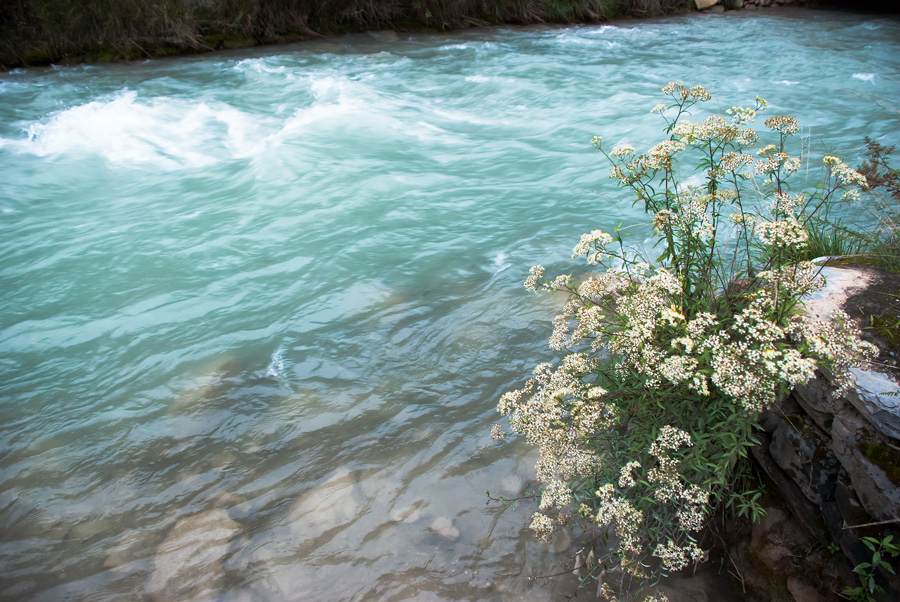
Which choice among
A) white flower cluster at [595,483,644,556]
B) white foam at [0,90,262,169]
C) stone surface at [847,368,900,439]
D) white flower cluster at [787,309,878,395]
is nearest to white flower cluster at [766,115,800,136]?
white flower cluster at [787,309,878,395]

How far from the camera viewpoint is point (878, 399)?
2355mm

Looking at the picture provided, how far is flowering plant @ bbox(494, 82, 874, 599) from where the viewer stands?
2.25 metres

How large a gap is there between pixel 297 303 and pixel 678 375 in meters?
3.43

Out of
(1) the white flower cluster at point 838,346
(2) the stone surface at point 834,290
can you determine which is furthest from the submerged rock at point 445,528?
(2) the stone surface at point 834,290

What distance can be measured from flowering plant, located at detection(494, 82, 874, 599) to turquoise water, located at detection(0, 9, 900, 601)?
0.54m

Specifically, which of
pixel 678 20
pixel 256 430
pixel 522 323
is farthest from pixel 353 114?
pixel 678 20

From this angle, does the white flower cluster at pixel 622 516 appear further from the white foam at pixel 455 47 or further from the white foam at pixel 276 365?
the white foam at pixel 455 47

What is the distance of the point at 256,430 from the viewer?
3.69 metres

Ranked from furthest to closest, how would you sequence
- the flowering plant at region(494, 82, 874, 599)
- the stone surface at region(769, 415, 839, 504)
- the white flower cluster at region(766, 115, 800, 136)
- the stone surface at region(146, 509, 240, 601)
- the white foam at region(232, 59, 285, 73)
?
the white foam at region(232, 59, 285, 73)
the stone surface at region(146, 509, 240, 601)
the white flower cluster at region(766, 115, 800, 136)
the stone surface at region(769, 415, 839, 504)
the flowering plant at region(494, 82, 874, 599)

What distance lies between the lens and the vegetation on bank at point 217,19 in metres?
11.4

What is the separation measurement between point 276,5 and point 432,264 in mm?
10233

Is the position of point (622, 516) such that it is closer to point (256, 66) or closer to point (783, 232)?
point (783, 232)

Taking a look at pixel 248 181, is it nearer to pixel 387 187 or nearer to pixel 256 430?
pixel 387 187

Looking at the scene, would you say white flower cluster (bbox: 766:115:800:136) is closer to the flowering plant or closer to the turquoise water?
the flowering plant
